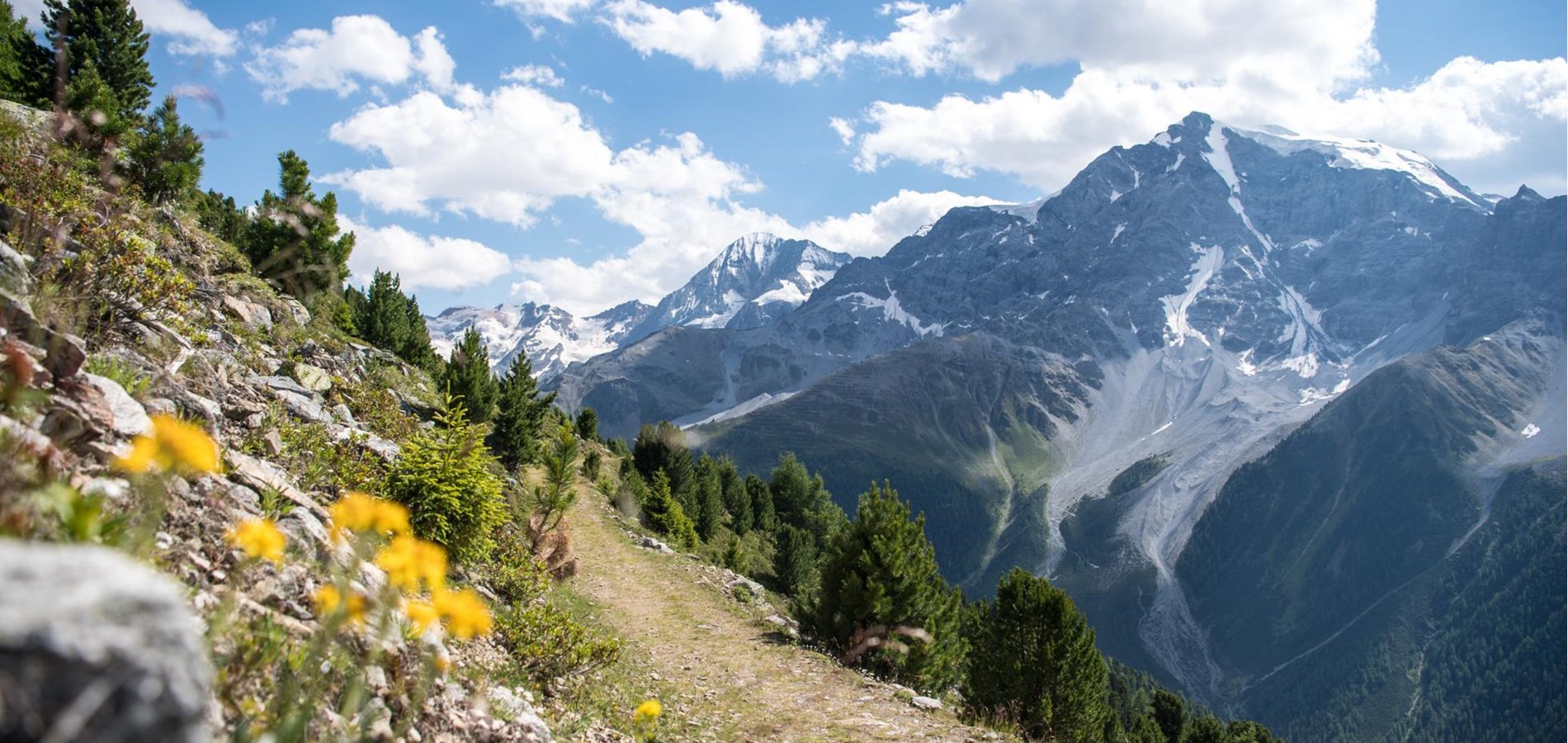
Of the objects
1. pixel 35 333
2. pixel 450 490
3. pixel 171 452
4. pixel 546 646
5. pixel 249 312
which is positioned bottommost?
pixel 546 646

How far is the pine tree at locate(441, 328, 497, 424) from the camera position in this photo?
2878cm

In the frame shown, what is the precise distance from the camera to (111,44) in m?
28.1

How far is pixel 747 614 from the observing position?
21.7 m

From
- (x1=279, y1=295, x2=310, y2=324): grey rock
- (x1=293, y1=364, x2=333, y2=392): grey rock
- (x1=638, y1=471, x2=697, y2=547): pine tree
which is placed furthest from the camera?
(x1=638, y1=471, x2=697, y2=547): pine tree

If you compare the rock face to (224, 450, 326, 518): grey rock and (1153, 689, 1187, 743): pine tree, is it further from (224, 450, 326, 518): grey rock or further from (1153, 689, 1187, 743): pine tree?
(1153, 689, 1187, 743): pine tree

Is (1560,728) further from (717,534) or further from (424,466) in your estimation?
(424,466)

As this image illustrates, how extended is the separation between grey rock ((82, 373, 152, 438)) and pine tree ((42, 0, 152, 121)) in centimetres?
2745

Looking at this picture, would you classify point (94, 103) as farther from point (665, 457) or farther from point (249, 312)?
point (665, 457)

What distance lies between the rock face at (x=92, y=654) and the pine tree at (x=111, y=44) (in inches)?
1297

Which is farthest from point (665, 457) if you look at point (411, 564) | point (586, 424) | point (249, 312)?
point (411, 564)

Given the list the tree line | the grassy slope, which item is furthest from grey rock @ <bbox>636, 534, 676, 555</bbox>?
the tree line

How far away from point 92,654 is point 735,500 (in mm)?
55368

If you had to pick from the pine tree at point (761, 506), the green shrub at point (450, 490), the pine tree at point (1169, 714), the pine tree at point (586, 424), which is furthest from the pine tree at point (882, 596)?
the pine tree at point (1169, 714)

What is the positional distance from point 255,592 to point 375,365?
18.7 metres
